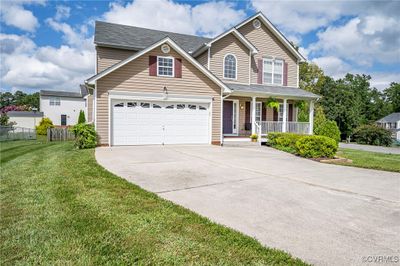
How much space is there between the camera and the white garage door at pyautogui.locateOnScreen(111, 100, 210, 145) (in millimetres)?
13664

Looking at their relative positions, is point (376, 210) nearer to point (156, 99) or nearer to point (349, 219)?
point (349, 219)

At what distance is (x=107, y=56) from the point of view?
16.8 m

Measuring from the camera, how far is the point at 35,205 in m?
4.62

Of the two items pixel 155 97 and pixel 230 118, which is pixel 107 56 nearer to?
pixel 155 97

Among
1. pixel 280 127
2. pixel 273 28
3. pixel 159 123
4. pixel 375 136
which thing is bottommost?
pixel 375 136

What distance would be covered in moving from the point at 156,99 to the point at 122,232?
11089mm

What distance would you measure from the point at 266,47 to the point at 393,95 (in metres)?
65.6

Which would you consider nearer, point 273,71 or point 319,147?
point 319,147

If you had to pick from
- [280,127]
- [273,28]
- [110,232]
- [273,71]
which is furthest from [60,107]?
[110,232]

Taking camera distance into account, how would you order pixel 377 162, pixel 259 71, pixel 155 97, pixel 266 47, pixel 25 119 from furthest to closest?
1. pixel 25 119
2. pixel 266 47
3. pixel 259 71
4. pixel 155 97
5. pixel 377 162

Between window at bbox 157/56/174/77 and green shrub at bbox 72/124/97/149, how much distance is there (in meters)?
4.63

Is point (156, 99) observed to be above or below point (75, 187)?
above

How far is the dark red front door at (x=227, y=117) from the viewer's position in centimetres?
1836

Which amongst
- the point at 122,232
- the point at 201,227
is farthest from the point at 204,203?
the point at 122,232
